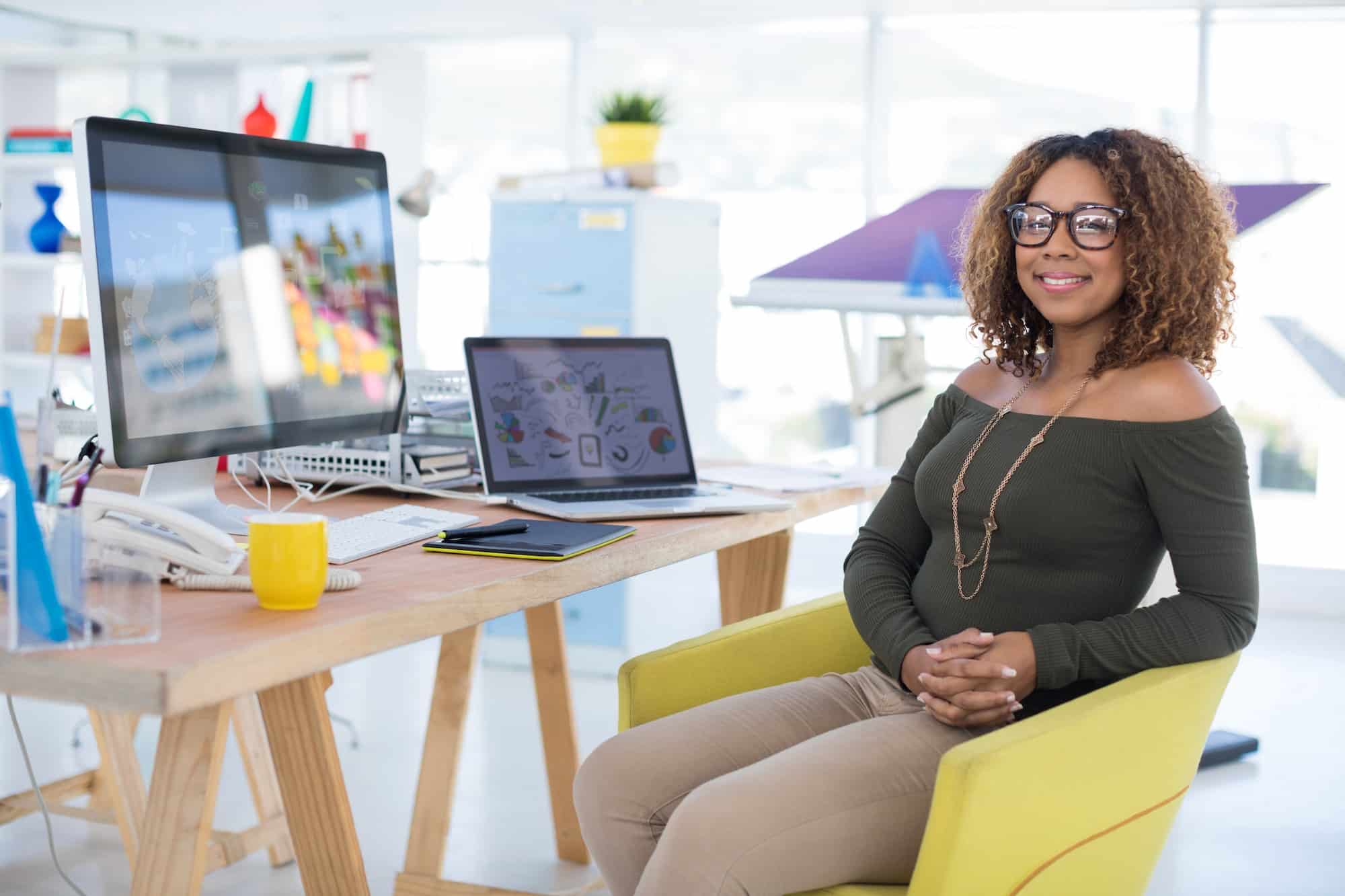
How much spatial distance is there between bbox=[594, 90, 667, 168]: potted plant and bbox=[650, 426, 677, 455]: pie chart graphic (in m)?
2.28

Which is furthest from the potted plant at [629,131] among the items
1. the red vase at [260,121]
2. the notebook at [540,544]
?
the notebook at [540,544]

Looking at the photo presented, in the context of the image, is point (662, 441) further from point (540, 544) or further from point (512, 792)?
point (512, 792)

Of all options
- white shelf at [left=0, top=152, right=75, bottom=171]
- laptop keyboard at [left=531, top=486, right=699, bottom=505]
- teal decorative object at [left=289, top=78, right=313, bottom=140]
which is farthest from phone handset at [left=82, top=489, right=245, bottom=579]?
white shelf at [left=0, top=152, right=75, bottom=171]

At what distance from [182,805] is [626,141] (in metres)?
3.32

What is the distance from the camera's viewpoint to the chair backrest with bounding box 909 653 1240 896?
1.33 metres

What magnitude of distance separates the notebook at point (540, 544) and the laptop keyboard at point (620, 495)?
0.79 feet

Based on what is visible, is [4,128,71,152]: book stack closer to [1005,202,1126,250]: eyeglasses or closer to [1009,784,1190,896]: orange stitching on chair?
[1005,202,1126,250]: eyeglasses

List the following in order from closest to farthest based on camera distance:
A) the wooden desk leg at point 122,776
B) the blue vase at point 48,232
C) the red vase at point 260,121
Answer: the wooden desk leg at point 122,776 → the red vase at point 260,121 → the blue vase at point 48,232

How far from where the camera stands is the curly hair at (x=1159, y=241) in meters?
1.63

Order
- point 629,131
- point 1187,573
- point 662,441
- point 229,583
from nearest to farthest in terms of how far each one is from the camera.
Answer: point 229,583
point 1187,573
point 662,441
point 629,131

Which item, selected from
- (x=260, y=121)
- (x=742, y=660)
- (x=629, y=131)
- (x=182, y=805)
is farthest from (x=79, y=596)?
(x=629, y=131)

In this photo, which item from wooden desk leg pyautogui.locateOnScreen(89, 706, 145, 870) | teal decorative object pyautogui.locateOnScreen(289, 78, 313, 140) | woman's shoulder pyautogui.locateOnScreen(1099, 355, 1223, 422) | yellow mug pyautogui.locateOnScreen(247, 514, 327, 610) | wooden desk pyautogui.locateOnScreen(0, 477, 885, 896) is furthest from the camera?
teal decorative object pyautogui.locateOnScreen(289, 78, 313, 140)

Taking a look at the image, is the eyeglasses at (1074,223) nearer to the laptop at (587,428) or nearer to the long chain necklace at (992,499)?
the long chain necklace at (992,499)

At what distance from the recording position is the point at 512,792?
300cm
